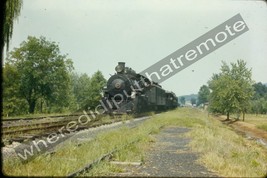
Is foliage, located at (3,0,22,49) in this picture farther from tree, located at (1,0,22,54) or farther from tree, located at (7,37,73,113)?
tree, located at (7,37,73,113)

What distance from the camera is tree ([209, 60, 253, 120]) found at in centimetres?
4019

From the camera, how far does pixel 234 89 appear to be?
132 feet

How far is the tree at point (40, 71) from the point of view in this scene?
38375 millimetres

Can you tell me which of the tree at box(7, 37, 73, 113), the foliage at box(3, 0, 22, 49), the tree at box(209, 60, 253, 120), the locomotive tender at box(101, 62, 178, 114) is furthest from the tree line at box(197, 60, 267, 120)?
the foliage at box(3, 0, 22, 49)

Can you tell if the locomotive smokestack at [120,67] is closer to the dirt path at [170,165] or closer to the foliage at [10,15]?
the foliage at [10,15]

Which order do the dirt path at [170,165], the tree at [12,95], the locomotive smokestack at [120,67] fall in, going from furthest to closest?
the tree at [12,95]
the locomotive smokestack at [120,67]
the dirt path at [170,165]

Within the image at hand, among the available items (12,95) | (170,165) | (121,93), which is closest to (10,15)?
(170,165)

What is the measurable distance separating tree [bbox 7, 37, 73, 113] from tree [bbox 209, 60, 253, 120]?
73.1 ft

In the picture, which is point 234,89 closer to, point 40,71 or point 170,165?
point 40,71

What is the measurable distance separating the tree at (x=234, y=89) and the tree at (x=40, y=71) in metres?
22.3

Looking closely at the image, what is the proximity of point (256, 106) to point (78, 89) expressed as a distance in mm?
59694

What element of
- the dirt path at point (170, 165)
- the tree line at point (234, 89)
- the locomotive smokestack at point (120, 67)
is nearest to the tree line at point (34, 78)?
the locomotive smokestack at point (120, 67)

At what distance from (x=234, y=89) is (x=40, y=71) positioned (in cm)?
2582

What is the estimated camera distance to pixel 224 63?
45688mm
